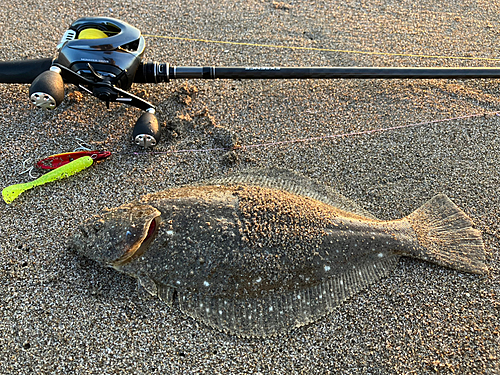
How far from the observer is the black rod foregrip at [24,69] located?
3268mm

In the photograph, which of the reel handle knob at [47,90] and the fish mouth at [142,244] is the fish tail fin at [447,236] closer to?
the fish mouth at [142,244]

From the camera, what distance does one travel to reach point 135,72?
3182 millimetres

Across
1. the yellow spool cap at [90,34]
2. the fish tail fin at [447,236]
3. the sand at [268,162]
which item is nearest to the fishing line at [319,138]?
the sand at [268,162]

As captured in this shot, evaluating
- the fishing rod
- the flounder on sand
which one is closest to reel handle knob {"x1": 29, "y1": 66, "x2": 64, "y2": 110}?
the fishing rod

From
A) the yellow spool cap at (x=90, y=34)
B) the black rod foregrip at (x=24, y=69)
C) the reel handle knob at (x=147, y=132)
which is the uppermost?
the yellow spool cap at (x=90, y=34)

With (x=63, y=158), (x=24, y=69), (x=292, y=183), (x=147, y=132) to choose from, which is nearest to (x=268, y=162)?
(x=292, y=183)

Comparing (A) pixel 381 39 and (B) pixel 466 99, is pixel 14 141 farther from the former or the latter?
(B) pixel 466 99

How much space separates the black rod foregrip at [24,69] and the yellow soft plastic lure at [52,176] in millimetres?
912

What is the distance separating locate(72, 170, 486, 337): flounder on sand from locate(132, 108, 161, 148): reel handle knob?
2.05 feet

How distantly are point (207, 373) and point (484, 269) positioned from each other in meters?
2.15

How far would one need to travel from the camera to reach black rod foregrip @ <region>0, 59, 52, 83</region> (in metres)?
3.27

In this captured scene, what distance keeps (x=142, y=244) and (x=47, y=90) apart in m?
1.40

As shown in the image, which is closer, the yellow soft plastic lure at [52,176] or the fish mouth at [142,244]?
the fish mouth at [142,244]

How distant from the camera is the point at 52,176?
3.03 metres
